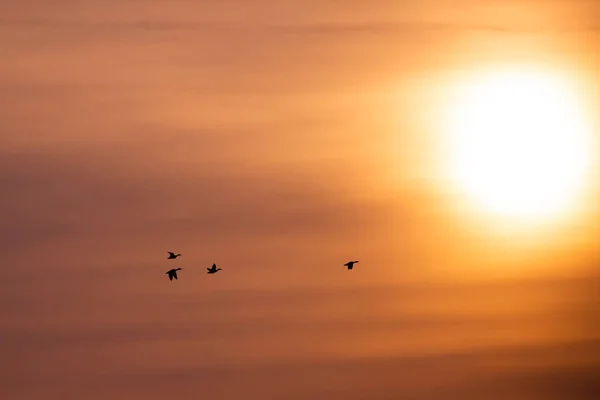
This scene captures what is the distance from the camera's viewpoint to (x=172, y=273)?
151 meters

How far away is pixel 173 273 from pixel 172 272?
190 cm

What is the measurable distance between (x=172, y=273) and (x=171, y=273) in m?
0.75

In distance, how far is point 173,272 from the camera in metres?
152

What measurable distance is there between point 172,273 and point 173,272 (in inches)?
11.8

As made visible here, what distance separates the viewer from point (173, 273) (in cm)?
15300

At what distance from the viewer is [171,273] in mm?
150625

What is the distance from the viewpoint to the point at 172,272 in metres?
151

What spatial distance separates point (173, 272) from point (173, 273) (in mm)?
1404

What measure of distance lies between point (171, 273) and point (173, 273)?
7.81ft

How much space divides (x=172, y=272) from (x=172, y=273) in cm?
30
